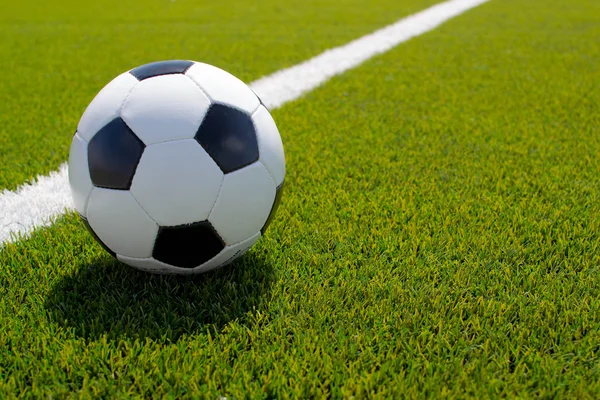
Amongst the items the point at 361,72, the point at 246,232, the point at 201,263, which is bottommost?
the point at 361,72

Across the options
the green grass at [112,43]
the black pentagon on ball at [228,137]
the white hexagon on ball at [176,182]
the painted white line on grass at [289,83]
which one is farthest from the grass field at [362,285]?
the black pentagon on ball at [228,137]

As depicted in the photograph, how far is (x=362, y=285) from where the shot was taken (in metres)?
2.17

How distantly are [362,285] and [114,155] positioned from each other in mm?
1038

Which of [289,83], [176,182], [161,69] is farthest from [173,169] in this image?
[289,83]

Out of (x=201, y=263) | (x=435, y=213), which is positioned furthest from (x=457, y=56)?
(x=201, y=263)

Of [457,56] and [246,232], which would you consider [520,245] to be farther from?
[457,56]

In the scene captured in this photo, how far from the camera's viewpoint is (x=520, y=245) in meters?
2.48

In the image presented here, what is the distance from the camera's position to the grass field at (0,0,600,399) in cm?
173

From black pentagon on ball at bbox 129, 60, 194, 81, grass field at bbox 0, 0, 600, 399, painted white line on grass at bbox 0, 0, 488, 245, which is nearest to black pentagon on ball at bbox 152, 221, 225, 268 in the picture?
grass field at bbox 0, 0, 600, 399

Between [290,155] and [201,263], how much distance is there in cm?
161

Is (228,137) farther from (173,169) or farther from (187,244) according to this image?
(187,244)

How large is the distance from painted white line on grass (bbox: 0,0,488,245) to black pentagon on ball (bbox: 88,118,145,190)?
2.59 feet

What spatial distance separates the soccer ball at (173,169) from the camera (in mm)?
1930

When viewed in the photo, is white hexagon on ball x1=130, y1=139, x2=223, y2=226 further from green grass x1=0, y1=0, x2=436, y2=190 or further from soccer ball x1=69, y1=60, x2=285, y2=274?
green grass x1=0, y1=0, x2=436, y2=190
